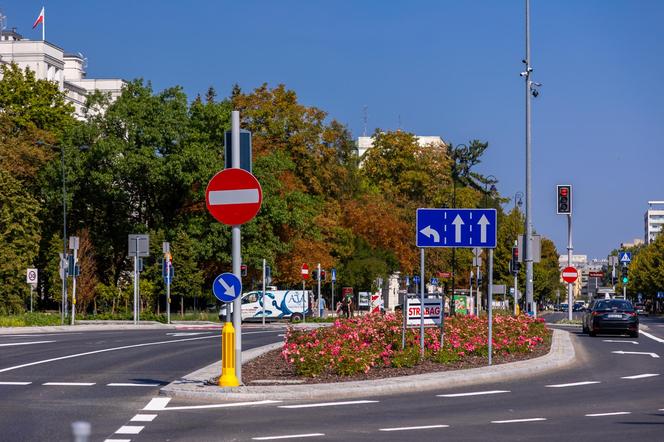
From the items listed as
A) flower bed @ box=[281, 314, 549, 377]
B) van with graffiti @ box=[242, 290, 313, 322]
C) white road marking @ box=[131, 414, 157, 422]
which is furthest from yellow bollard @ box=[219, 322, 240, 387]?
van with graffiti @ box=[242, 290, 313, 322]

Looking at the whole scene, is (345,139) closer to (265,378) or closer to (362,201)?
(362,201)

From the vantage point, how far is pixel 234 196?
16.7 metres

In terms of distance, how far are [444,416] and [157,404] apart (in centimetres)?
395

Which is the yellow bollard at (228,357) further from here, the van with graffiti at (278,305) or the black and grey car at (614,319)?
the van with graffiti at (278,305)

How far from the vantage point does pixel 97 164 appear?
6269 cm

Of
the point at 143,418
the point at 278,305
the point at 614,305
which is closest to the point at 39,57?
the point at 278,305

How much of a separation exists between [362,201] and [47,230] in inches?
1139

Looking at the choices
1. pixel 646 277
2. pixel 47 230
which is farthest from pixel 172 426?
pixel 646 277

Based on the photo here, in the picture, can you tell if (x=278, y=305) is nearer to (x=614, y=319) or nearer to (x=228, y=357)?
(x=614, y=319)

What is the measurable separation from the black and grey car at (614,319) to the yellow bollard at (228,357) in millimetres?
25259

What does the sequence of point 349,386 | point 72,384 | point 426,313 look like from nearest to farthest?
point 349,386, point 72,384, point 426,313

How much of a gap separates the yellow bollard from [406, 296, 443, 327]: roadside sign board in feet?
19.2

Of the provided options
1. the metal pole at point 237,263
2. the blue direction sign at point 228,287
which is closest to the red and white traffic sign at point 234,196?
the metal pole at point 237,263

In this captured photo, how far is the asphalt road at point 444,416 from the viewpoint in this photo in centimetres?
1205
